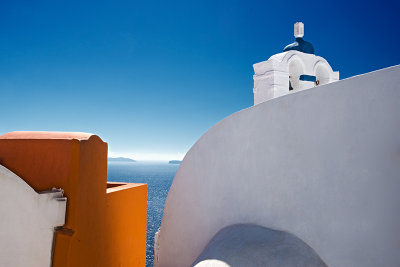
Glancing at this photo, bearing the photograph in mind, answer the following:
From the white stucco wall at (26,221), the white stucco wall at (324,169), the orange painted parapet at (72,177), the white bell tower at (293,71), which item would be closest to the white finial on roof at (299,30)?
the white bell tower at (293,71)

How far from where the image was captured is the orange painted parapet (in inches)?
124

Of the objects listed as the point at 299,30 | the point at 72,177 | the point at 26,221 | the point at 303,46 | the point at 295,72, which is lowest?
the point at 26,221

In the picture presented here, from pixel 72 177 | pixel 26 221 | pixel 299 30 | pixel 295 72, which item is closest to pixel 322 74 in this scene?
pixel 295 72

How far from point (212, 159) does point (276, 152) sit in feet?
4.38

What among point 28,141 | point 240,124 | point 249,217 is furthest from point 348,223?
point 28,141

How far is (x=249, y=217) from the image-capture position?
358 cm

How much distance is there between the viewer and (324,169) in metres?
2.73

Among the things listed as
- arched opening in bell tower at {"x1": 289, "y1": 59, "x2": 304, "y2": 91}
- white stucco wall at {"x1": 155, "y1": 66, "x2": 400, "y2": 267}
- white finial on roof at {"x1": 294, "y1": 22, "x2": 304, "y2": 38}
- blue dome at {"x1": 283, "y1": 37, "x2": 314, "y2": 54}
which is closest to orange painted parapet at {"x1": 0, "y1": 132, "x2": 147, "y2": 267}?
white stucco wall at {"x1": 155, "y1": 66, "x2": 400, "y2": 267}

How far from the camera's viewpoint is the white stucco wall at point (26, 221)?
2746 millimetres

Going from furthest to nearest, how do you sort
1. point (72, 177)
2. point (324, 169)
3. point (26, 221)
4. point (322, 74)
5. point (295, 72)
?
point (322, 74) → point (295, 72) → point (72, 177) → point (26, 221) → point (324, 169)

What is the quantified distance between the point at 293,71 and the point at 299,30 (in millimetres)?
Answer: 1272

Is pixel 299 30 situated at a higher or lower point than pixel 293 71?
higher

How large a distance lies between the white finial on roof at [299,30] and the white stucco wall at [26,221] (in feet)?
22.0

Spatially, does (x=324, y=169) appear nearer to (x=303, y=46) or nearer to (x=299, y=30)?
(x=303, y=46)
